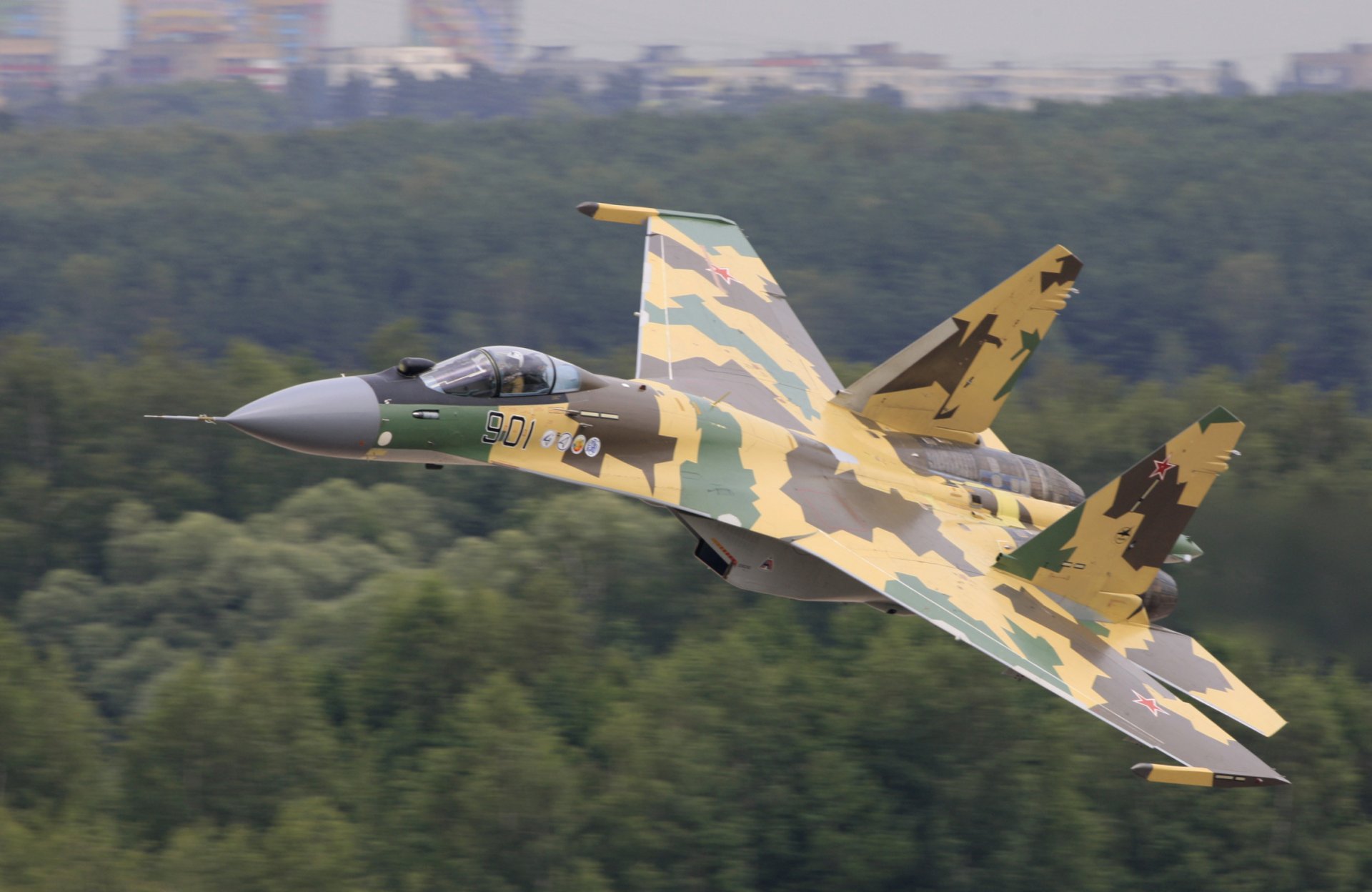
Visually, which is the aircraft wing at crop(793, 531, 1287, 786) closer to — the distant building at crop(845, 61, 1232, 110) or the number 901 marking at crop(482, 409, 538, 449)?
the number 901 marking at crop(482, 409, 538, 449)

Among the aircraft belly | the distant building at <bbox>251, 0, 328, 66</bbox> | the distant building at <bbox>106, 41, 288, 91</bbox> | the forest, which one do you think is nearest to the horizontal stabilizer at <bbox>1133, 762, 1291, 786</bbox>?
the aircraft belly

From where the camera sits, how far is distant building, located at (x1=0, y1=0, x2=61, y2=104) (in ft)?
584

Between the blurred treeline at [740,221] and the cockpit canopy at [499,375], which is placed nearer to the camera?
the cockpit canopy at [499,375]

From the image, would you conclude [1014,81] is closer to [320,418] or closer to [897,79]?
[897,79]

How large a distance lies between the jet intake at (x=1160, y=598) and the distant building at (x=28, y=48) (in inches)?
7179

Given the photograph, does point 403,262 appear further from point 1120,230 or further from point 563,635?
point 563,635

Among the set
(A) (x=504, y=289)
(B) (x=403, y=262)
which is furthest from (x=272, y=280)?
(A) (x=504, y=289)

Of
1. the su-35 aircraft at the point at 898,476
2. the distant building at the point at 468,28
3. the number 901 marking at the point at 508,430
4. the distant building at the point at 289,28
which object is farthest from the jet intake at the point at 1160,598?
the distant building at the point at 289,28

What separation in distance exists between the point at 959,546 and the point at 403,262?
89.2 meters

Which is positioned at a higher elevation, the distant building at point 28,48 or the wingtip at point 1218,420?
the wingtip at point 1218,420

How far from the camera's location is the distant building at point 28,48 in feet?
584

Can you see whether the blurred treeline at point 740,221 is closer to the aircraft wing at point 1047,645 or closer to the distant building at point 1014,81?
the distant building at point 1014,81

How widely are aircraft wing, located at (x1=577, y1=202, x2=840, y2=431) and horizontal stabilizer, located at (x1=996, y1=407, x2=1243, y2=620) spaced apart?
4011mm

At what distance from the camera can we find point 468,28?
18362 cm
